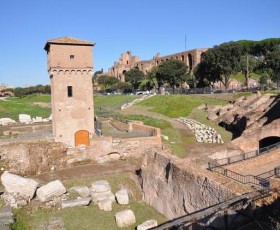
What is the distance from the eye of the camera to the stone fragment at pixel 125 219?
12743 mm

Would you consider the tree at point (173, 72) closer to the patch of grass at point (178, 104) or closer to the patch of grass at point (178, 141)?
the patch of grass at point (178, 104)

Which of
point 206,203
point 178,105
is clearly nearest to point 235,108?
point 178,105

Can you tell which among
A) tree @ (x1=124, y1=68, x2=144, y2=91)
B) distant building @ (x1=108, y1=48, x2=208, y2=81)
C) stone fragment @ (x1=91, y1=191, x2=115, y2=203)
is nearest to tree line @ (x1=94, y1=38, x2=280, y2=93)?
tree @ (x1=124, y1=68, x2=144, y2=91)

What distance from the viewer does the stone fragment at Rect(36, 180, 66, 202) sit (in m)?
15.0

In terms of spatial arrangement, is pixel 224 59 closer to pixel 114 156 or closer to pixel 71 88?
pixel 71 88

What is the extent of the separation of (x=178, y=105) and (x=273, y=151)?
1108 inches

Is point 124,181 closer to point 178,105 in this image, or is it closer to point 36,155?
point 36,155

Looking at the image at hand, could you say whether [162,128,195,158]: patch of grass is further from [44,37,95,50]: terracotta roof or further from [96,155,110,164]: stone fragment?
[44,37,95,50]: terracotta roof

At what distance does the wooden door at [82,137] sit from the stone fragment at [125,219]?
1129 centimetres

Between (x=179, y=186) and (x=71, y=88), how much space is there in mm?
13502

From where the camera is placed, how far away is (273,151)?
609 inches

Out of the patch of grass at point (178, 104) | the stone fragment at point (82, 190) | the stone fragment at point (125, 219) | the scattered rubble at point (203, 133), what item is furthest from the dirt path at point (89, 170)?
the patch of grass at point (178, 104)

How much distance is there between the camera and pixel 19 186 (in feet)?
50.4

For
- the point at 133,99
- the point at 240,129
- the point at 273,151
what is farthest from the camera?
the point at 133,99
